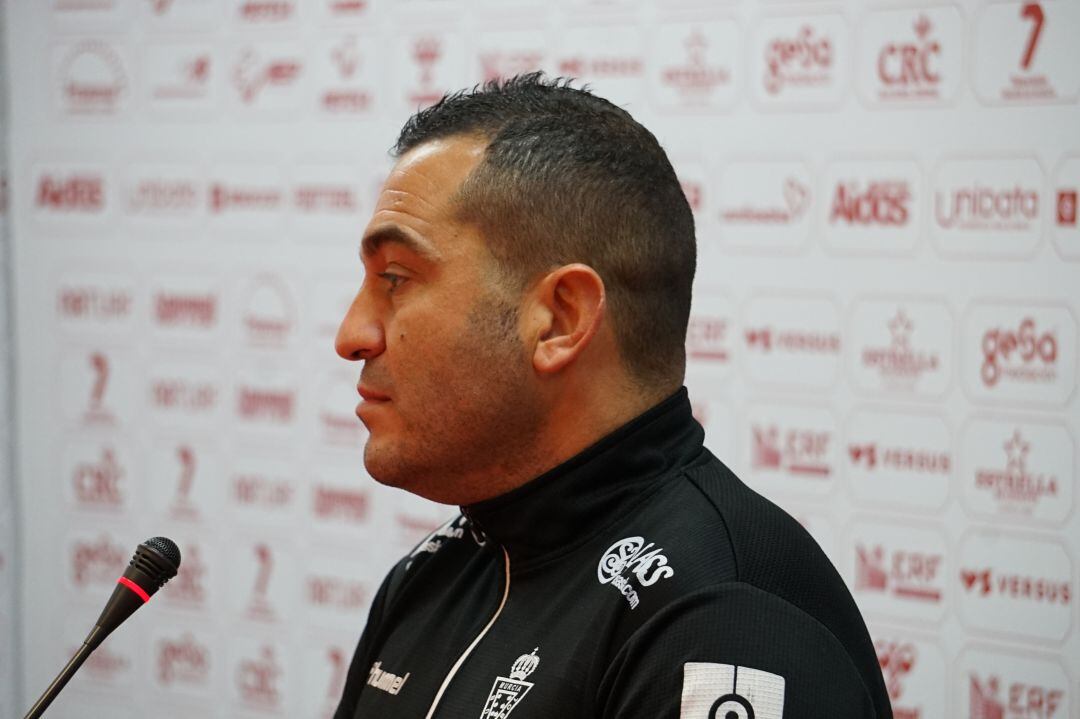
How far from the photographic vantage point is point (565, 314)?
3.69ft

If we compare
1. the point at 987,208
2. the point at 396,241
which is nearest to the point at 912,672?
the point at 987,208

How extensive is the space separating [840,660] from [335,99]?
191cm

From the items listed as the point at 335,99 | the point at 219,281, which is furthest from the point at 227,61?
the point at 219,281

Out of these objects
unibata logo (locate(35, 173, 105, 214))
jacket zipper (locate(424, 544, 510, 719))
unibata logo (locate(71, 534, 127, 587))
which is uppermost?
unibata logo (locate(35, 173, 105, 214))

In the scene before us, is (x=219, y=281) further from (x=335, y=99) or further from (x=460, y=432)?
(x=460, y=432)

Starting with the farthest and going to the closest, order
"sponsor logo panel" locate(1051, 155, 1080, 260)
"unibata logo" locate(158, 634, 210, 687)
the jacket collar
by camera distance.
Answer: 1. "unibata logo" locate(158, 634, 210, 687)
2. "sponsor logo panel" locate(1051, 155, 1080, 260)
3. the jacket collar

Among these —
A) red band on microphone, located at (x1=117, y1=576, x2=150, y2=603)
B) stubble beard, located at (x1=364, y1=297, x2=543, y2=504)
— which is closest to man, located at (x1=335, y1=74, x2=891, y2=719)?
stubble beard, located at (x1=364, y1=297, x2=543, y2=504)

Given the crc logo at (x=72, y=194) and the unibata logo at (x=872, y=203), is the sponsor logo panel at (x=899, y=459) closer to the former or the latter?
the unibata logo at (x=872, y=203)

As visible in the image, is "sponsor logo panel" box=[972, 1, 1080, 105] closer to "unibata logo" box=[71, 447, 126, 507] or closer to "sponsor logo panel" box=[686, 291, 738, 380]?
"sponsor logo panel" box=[686, 291, 738, 380]

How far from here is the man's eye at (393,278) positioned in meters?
1.16

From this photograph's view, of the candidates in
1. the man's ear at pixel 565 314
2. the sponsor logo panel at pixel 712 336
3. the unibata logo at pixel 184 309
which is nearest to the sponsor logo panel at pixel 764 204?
the sponsor logo panel at pixel 712 336

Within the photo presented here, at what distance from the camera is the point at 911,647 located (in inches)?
78.7

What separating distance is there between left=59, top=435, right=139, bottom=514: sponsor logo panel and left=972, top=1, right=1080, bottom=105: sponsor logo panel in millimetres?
1988

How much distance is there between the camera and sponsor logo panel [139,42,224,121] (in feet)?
8.98
